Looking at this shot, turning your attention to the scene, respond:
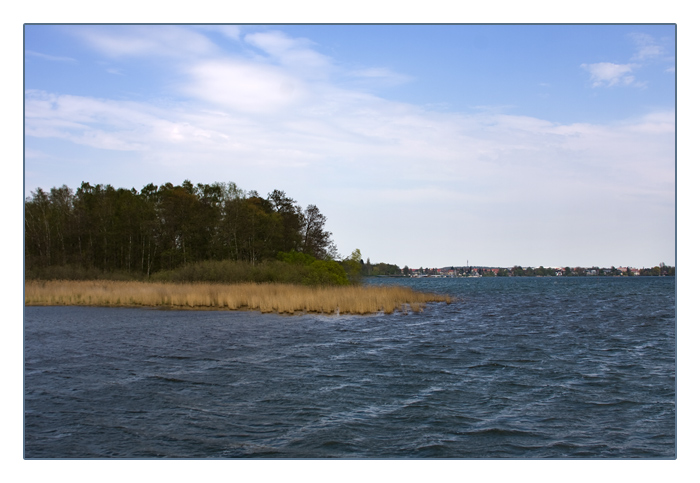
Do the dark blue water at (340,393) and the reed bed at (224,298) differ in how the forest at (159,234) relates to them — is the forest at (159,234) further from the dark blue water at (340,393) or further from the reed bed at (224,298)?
the dark blue water at (340,393)

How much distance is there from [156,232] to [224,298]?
23302 millimetres

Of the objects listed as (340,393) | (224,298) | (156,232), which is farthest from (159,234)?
(340,393)

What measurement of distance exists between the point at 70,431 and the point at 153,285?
2907cm

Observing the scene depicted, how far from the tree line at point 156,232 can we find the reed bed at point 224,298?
1302 centimetres

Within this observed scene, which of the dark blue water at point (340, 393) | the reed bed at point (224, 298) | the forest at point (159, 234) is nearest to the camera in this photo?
the dark blue water at point (340, 393)

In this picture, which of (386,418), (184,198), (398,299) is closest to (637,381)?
(386,418)

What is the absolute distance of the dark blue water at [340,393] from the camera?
8297 mm

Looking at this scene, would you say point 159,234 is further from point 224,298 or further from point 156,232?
point 224,298

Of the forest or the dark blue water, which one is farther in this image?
the forest

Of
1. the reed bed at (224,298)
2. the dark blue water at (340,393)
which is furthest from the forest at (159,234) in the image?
the dark blue water at (340,393)

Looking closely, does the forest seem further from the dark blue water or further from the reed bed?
the dark blue water

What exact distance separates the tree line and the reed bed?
Answer: 42.7 ft

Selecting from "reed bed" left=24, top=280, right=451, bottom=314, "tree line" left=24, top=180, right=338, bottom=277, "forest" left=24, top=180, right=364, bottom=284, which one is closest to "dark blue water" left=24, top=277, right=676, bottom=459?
"reed bed" left=24, top=280, right=451, bottom=314

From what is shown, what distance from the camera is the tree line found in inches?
1873
